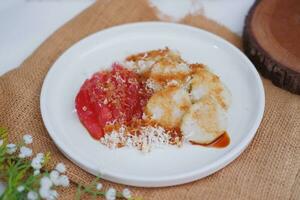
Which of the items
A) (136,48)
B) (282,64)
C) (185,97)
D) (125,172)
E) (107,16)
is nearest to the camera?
(125,172)

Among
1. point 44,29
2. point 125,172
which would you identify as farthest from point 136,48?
point 125,172

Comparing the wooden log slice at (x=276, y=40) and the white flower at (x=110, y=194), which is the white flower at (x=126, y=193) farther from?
the wooden log slice at (x=276, y=40)

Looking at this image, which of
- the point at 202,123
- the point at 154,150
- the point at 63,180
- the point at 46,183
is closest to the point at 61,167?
the point at 63,180

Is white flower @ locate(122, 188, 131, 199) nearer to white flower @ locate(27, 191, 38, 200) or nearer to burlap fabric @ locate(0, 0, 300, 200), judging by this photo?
burlap fabric @ locate(0, 0, 300, 200)

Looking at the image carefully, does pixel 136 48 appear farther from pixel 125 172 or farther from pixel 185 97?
pixel 125 172

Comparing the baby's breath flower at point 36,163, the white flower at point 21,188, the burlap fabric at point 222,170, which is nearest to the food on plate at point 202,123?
the burlap fabric at point 222,170

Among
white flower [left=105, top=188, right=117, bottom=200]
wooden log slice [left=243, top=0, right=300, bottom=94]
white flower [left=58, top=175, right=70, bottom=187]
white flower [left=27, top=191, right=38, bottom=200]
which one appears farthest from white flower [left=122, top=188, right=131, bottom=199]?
wooden log slice [left=243, top=0, right=300, bottom=94]
